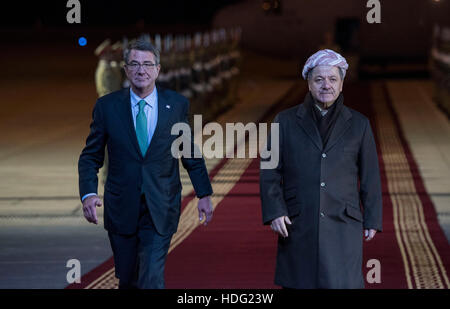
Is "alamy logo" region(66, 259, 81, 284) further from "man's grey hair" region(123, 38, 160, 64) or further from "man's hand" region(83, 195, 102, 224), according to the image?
"man's grey hair" region(123, 38, 160, 64)

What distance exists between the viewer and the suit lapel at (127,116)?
18.5 ft

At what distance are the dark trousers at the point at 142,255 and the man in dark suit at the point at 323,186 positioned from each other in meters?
0.69

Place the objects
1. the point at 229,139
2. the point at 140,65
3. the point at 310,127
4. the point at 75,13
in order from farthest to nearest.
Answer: the point at 229,139 → the point at 75,13 → the point at 140,65 → the point at 310,127

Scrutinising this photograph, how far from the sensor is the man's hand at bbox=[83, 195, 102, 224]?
222 inches

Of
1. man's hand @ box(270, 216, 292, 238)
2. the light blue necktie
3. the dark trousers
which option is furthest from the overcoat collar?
the dark trousers

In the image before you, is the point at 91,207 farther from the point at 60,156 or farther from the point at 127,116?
the point at 60,156

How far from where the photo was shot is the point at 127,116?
5.69 metres

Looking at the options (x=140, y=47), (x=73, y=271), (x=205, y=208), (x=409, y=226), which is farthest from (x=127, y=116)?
(x=409, y=226)

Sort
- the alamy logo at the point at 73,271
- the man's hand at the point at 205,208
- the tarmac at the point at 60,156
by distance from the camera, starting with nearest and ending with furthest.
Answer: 1. the man's hand at the point at 205,208
2. the alamy logo at the point at 73,271
3. the tarmac at the point at 60,156

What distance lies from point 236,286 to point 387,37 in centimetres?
2353

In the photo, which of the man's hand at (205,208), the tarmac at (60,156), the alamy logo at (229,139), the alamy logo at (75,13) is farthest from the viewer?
the alamy logo at (229,139)

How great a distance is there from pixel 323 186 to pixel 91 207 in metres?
1.25

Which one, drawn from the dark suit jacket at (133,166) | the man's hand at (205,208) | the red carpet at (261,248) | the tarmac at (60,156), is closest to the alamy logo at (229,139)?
the tarmac at (60,156)

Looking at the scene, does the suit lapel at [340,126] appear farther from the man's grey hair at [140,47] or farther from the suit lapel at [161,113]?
the man's grey hair at [140,47]
